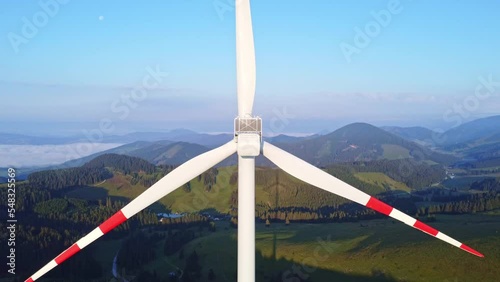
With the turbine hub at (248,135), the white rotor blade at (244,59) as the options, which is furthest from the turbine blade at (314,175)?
the white rotor blade at (244,59)

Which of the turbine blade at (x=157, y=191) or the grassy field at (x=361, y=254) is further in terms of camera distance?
the grassy field at (x=361, y=254)

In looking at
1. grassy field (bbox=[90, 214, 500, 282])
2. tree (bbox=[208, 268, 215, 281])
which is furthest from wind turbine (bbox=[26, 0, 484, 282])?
tree (bbox=[208, 268, 215, 281])

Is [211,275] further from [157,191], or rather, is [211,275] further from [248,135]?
[248,135]

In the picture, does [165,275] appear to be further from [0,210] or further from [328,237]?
[0,210]

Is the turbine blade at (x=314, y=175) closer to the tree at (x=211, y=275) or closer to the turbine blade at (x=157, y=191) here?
the turbine blade at (x=157, y=191)

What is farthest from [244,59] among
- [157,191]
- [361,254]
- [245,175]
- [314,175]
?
[361,254]

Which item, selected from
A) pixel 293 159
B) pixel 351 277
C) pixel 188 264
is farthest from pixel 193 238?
pixel 293 159
